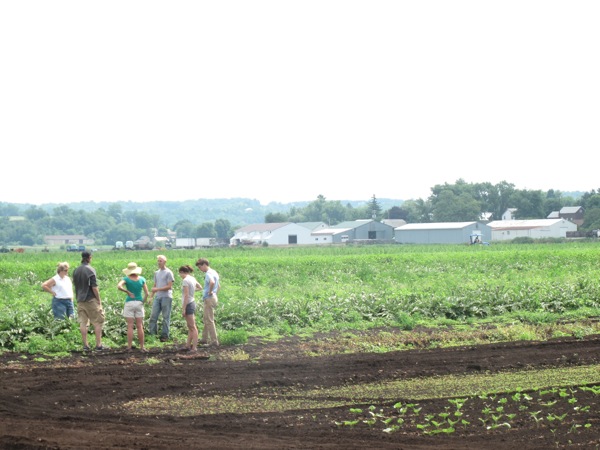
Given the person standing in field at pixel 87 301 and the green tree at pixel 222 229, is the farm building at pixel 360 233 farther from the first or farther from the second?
the person standing in field at pixel 87 301

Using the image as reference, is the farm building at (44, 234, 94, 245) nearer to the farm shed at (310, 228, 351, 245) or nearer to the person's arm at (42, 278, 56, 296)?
the farm shed at (310, 228, 351, 245)

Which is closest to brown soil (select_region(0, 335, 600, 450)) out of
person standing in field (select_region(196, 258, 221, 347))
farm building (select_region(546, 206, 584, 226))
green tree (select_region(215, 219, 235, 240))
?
person standing in field (select_region(196, 258, 221, 347))

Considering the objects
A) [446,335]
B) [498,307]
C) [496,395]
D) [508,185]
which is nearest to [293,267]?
[498,307]

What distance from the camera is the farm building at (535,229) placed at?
4085 inches

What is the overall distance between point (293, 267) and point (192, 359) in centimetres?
2748

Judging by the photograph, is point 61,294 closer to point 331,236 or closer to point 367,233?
point 367,233

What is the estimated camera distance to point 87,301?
1658 centimetres

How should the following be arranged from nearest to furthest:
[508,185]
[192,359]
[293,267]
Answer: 1. [192,359]
2. [293,267]
3. [508,185]

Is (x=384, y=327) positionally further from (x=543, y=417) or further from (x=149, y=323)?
(x=543, y=417)

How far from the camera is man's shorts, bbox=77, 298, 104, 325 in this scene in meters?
16.6

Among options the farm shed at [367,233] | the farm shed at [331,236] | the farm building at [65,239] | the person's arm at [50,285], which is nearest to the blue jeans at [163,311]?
the person's arm at [50,285]

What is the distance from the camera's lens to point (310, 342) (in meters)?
18.1

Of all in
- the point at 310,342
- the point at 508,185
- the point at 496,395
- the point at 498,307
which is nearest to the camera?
the point at 496,395

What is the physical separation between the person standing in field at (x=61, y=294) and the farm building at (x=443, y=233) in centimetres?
8440
